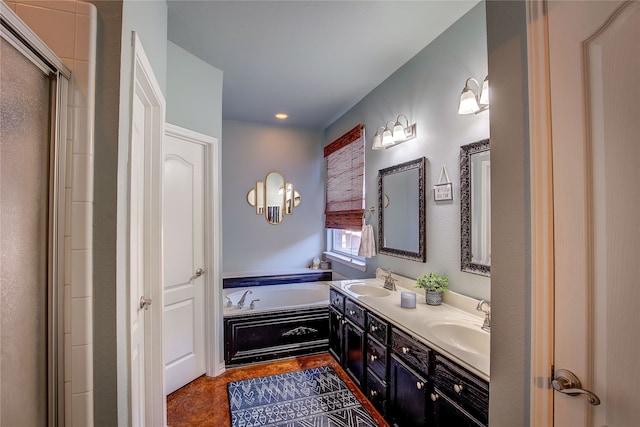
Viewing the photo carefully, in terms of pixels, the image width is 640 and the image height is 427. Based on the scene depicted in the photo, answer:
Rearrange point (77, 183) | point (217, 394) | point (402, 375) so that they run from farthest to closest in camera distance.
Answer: point (217, 394)
point (402, 375)
point (77, 183)

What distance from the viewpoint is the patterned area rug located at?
1941mm

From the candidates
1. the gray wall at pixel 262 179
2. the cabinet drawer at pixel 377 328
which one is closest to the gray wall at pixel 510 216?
the cabinet drawer at pixel 377 328

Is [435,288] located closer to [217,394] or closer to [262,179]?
[217,394]

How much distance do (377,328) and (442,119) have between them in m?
1.54

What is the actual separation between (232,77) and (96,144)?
2119 mm

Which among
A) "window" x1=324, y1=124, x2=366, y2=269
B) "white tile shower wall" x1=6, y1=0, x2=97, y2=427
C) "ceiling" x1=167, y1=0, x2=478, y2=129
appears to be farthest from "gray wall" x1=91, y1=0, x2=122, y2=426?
"window" x1=324, y1=124, x2=366, y2=269

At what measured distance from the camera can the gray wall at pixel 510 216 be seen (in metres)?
0.85

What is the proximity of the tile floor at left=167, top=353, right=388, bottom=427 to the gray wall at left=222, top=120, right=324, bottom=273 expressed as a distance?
148 centimetres

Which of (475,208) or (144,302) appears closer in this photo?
(144,302)

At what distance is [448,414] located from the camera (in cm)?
135

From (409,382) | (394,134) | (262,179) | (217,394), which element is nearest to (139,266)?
(217,394)

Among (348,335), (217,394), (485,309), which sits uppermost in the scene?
(485,309)

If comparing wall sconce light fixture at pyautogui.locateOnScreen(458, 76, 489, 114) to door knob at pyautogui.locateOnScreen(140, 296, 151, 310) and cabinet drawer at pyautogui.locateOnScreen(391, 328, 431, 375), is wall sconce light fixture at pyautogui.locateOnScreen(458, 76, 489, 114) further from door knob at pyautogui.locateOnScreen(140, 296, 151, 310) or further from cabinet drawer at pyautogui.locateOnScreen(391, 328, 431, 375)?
door knob at pyautogui.locateOnScreen(140, 296, 151, 310)

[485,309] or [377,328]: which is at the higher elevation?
[485,309]
